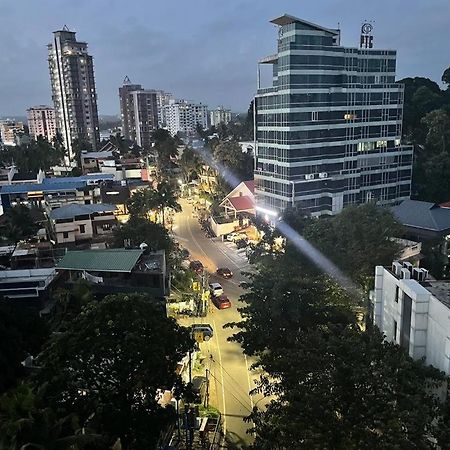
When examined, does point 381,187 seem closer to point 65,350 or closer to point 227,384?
point 227,384

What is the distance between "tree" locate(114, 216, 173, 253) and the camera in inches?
1178

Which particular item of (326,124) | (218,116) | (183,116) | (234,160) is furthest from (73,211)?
(218,116)

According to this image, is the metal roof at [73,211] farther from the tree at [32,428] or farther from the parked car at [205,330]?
the tree at [32,428]

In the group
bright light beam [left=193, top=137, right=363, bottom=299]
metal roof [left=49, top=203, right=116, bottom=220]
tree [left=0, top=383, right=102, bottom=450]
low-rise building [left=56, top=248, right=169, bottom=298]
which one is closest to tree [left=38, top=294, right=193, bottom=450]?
tree [left=0, top=383, right=102, bottom=450]

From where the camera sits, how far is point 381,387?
37.7 feet

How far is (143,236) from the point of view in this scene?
98.7 ft

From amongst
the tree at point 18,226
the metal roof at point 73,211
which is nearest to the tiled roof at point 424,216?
the metal roof at point 73,211

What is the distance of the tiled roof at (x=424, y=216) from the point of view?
110ft

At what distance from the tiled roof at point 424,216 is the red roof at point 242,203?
1616cm

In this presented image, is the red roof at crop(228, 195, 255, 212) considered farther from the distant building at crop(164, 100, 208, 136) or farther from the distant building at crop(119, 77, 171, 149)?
the distant building at crop(164, 100, 208, 136)

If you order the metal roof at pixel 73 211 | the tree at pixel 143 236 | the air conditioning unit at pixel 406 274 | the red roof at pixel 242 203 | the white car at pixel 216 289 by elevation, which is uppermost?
the air conditioning unit at pixel 406 274

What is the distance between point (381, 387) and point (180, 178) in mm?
64709

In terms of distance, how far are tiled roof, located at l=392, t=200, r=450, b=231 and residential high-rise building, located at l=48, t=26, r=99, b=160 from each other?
83251mm

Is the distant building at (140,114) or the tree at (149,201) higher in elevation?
the distant building at (140,114)
